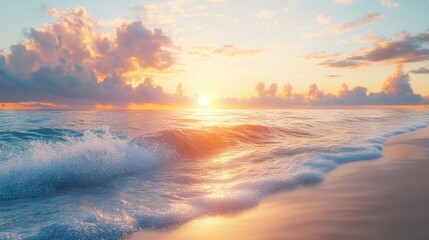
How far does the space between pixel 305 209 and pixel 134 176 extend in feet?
18.5

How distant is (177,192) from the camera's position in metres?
7.20

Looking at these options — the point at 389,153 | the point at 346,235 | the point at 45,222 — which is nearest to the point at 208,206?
the point at 346,235

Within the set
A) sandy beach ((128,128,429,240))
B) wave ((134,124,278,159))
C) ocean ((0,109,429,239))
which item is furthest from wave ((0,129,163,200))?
sandy beach ((128,128,429,240))

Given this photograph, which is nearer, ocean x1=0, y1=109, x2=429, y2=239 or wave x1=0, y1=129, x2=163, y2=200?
ocean x1=0, y1=109, x2=429, y2=239

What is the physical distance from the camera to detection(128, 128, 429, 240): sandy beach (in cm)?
452

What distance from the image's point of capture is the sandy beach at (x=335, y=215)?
4.52 m

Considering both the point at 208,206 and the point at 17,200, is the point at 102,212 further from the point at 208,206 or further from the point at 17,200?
the point at 17,200

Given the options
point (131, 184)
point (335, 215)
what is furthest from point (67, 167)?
point (335, 215)

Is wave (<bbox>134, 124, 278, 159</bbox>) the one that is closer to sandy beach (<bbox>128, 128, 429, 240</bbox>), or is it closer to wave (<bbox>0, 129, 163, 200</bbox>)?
wave (<bbox>0, 129, 163, 200</bbox>)

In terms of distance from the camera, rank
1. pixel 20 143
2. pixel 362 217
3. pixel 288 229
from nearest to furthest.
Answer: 1. pixel 288 229
2. pixel 362 217
3. pixel 20 143

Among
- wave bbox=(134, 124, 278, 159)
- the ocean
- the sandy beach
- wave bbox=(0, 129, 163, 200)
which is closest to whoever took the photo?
the sandy beach

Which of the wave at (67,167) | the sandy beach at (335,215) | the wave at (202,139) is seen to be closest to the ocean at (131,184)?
the wave at (67,167)

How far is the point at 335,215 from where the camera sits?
5312 mm

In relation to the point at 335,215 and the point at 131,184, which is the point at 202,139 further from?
the point at 335,215
